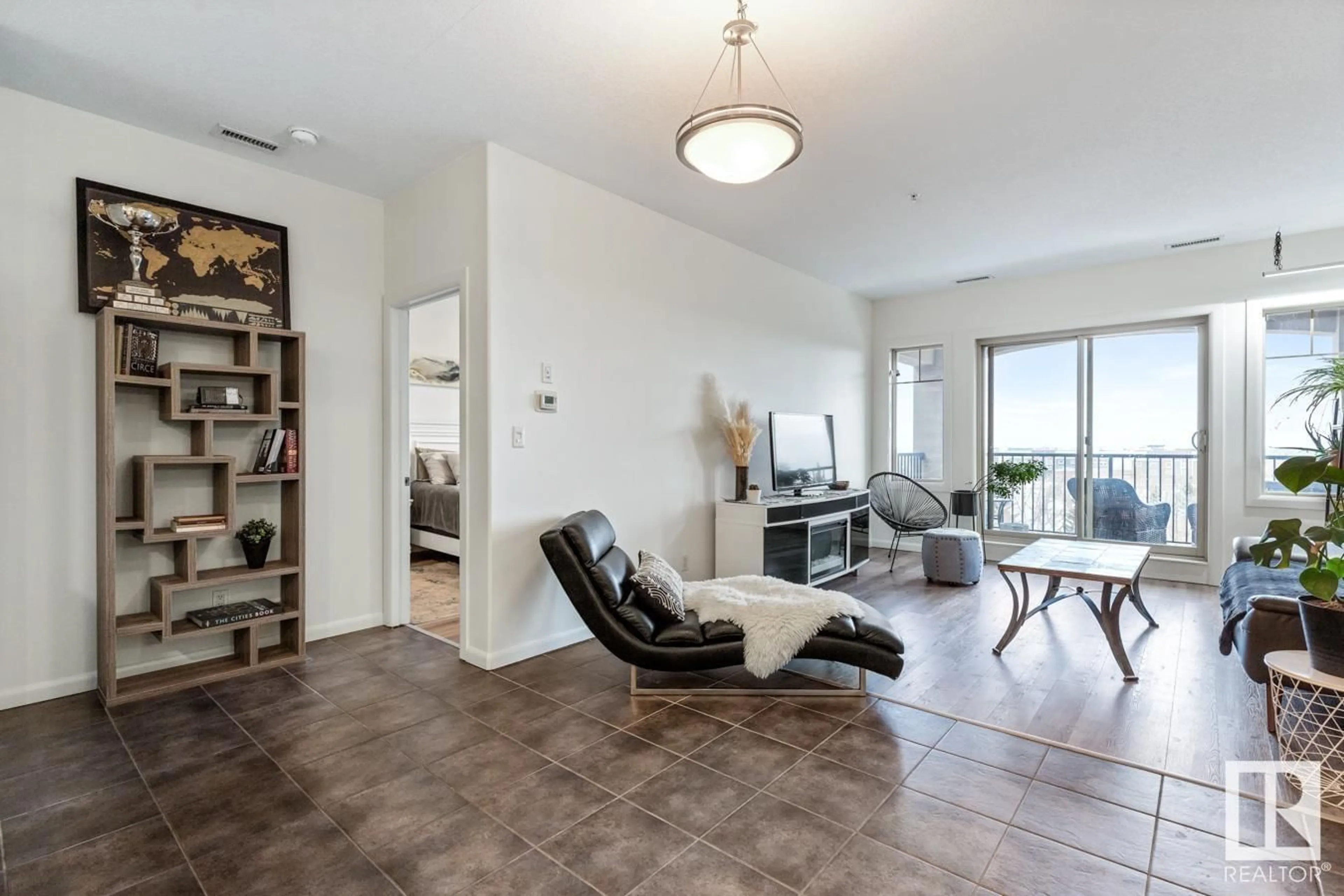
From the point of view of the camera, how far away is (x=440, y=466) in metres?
6.39

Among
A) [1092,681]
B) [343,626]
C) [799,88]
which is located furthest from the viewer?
[343,626]

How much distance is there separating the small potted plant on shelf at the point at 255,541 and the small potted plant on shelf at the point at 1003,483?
5.58m

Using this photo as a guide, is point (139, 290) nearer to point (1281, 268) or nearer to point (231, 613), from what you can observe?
point (231, 613)

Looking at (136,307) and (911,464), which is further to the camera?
(911,464)

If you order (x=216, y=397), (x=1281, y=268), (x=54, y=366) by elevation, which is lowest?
(x=216, y=397)

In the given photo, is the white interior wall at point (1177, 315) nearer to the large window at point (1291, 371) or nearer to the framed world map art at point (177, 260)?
the large window at point (1291, 371)

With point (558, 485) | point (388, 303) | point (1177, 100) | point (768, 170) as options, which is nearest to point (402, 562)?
point (558, 485)

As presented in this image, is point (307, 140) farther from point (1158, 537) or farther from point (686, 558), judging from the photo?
point (1158, 537)

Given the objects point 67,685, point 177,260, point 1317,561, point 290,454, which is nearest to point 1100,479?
point 1317,561

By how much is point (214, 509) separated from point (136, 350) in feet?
2.91

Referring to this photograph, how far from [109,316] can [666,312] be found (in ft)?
9.67

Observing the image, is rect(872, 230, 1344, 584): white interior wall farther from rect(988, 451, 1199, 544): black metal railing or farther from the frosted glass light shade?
the frosted glass light shade

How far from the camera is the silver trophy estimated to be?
2.93 m

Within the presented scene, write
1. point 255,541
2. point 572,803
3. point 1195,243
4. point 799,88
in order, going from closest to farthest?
point 572,803, point 799,88, point 255,541, point 1195,243
